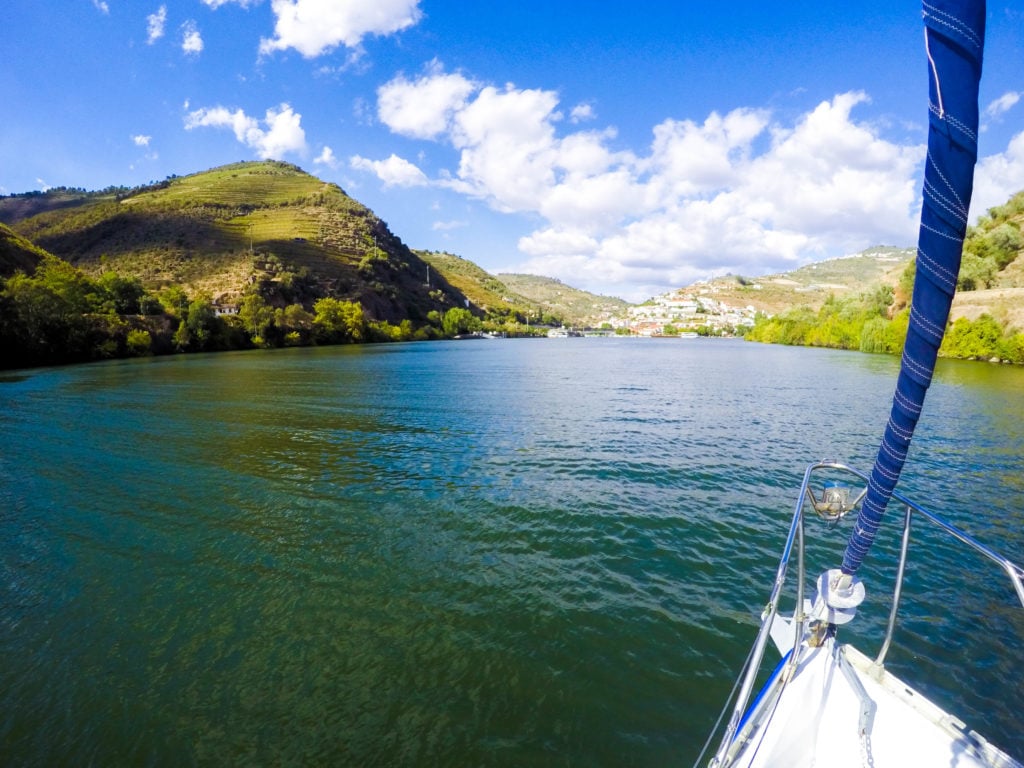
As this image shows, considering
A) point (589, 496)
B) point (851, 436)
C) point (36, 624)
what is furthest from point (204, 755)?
point (851, 436)

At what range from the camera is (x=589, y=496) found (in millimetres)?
14711

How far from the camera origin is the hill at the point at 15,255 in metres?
78.1

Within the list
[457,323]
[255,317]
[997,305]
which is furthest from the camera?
[457,323]

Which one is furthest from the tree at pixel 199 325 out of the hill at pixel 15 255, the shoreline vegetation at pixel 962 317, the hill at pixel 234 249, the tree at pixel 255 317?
the shoreline vegetation at pixel 962 317

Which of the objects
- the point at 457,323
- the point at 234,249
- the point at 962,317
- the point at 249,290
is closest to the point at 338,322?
the point at 249,290

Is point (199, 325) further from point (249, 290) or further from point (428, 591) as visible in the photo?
point (428, 591)

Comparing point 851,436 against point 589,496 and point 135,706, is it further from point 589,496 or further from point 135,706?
point 135,706

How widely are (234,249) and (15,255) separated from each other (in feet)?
193

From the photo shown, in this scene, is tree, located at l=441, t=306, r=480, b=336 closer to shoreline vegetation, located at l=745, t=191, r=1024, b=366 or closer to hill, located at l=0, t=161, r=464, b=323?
hill, located at l=0, t=161, r=464, b=323

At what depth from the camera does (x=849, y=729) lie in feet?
13.7

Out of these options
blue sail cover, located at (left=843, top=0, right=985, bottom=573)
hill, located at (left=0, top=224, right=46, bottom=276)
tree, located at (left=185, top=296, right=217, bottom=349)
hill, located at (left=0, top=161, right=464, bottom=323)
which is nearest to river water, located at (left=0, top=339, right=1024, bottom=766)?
blue sail cover, located at (left=843, top=0, right=985, bottom=573)

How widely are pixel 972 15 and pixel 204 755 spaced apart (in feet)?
32.1

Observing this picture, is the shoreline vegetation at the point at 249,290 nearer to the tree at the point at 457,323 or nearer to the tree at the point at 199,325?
the tree at the point at 199,325

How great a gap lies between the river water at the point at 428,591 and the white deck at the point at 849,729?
7.31 feet
